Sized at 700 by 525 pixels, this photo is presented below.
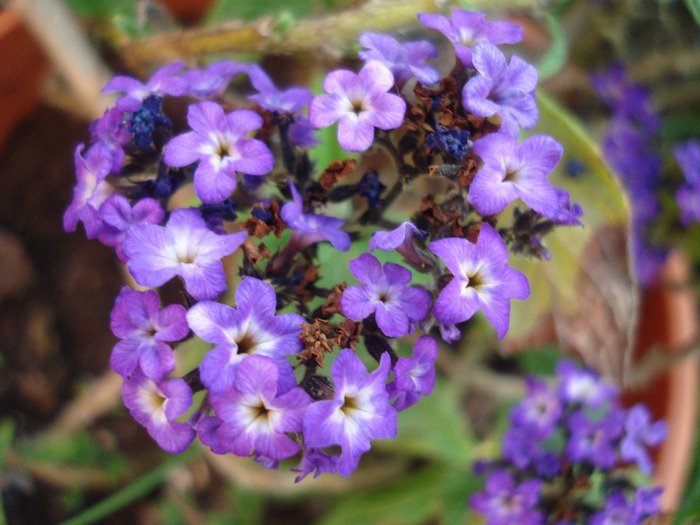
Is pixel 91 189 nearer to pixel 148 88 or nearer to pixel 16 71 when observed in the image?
pixel 148 88

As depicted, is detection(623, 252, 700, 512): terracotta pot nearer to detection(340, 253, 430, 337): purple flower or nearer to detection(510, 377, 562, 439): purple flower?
detection(510, 377, 562, 439): purple flower

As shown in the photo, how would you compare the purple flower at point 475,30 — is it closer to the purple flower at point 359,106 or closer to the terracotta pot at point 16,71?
the purple flower at point 359,106

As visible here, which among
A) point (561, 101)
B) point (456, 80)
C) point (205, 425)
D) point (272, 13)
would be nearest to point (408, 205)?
point (456, 80)

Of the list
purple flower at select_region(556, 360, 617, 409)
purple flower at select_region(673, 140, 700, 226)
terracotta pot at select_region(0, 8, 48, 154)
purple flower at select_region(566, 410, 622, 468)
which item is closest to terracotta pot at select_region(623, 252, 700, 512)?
purple flower at select_region(673, 140, 700, 226)

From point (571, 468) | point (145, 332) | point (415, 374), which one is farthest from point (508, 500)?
point (145, 332)

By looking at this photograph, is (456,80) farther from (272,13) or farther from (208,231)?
(272,13)

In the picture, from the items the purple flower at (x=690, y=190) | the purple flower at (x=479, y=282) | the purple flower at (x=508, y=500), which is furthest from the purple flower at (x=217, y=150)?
the purple flower at (x=690, y=190)

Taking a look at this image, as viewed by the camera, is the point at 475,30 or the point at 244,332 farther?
the point at 475,30
